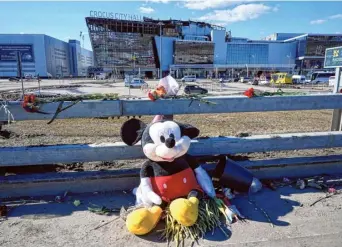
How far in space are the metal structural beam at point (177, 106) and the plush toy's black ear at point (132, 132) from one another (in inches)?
6.6

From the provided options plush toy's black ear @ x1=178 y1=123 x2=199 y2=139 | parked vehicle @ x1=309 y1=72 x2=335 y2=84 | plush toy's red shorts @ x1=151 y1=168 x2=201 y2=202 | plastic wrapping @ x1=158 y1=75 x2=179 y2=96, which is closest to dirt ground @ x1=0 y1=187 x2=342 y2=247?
plush toy's red shorts @ x1=151 y1=168 x2=201 y2=202

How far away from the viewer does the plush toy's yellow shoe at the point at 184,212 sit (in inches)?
92.7

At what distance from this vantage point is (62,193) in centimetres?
313

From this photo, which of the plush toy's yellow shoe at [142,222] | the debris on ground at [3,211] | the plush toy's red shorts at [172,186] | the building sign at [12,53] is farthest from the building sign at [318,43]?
the debris on ground at [3,211]

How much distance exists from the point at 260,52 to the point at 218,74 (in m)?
20.0

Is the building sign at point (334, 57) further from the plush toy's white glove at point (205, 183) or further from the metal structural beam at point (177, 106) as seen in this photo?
the plush toy's white glove at point (205, 183)

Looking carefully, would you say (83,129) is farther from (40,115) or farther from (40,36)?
(40,36)

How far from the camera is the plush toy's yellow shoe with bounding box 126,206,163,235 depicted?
7.61ft

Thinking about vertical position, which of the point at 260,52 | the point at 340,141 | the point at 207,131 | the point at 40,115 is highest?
the point at 260,52

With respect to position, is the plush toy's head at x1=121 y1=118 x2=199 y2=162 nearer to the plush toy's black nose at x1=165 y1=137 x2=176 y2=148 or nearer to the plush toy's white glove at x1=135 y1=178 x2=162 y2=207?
the plush toy's black nose at x1=165 y1=137 x2=176 y2=148

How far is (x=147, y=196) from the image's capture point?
2.62 meters

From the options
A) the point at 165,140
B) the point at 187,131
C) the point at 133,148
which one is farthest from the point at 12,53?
the point at 165,140

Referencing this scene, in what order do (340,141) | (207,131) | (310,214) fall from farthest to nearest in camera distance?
(207,131) < (340,141) < (310,214)

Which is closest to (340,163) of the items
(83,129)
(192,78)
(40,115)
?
(40,115)
